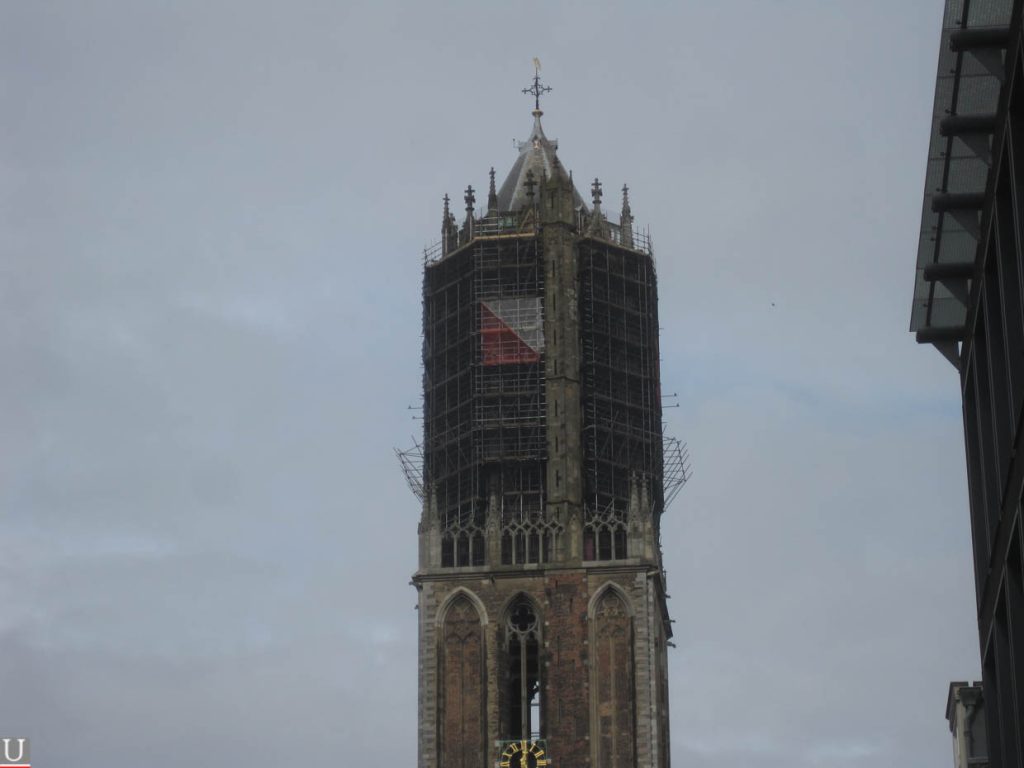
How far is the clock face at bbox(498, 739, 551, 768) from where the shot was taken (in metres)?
109

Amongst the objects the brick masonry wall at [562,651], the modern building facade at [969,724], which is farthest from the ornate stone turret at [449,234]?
the modern building facade at [969,724]

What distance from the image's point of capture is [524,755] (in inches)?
4299

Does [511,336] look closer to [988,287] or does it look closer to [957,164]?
[957,164]

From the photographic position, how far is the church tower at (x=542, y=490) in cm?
10962

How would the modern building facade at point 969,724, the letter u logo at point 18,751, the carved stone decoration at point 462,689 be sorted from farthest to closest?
the carved stone decoration at point 462,689 → the modern building facade at point 969,724 → the letter u logo at point 18,751

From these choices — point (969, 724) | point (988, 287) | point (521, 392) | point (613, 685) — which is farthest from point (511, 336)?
point (988, 287)

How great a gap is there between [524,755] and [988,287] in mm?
68895

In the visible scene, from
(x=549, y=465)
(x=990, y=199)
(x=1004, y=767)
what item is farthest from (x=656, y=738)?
(x=990, y=199)

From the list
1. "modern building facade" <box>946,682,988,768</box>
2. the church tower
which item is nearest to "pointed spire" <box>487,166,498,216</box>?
the church tower

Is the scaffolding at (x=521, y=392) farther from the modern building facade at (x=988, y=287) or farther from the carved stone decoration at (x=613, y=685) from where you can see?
the modern building facade at (x=988, y=287)

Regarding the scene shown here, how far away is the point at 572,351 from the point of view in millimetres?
117000

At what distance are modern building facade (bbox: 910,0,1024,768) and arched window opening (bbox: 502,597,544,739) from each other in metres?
62.1

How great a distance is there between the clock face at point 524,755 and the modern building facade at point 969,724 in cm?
3410

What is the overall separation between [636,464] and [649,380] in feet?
15.5
